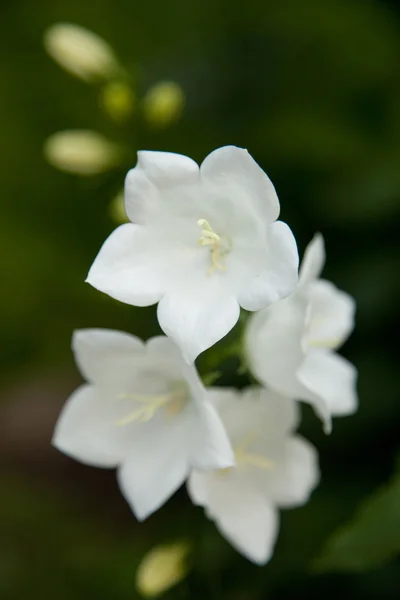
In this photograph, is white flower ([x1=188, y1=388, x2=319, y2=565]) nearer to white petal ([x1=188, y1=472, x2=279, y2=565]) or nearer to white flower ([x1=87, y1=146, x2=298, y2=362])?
white petal ([x1=188, y1=472, x2=279, y2=565])

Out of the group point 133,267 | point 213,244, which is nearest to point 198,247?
point 213,244

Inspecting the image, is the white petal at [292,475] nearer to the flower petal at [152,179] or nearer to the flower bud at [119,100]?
the flower petal at [152,179]

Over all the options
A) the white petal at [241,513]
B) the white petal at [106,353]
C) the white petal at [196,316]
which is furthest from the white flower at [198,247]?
the white petal at [241,513]

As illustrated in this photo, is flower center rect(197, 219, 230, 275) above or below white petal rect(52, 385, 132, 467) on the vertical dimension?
above

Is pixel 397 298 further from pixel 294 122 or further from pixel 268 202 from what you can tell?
pixel 268 202

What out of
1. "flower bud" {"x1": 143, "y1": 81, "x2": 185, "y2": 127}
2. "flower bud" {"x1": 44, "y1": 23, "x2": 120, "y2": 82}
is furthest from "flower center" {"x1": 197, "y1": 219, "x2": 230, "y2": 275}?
"flower bud" {"x1": 44, "y1": 23, "x2": 120, "y2": 82}

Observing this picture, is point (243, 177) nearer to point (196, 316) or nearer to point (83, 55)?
point (196, 316)

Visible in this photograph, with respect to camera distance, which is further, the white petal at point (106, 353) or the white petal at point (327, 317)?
the white petal at point (327, 317)
